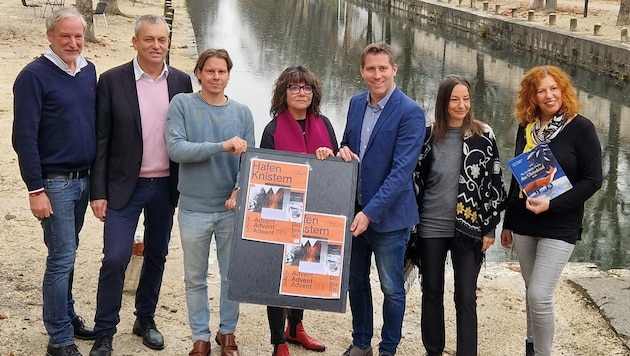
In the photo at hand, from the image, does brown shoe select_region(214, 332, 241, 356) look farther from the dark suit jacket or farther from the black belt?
the black belt

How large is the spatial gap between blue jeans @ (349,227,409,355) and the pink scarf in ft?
1.81

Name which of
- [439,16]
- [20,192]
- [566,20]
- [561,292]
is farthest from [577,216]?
[439,16]

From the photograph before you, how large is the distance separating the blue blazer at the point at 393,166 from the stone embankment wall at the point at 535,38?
1637 cm

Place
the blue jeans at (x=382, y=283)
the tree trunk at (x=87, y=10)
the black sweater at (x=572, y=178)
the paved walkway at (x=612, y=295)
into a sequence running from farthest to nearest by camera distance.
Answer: the tree trunk at (x=87, y=10) < the paved walkway at (x=612, y=295) < the blue jeans at (x=382, y=283) < the black sweater at (x=572, y=178)

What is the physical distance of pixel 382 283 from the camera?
172 inches

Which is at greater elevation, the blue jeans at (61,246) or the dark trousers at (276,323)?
the blue jeans at (61,246)

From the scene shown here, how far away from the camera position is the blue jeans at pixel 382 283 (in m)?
4.30

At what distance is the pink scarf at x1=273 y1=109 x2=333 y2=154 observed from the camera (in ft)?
14.0

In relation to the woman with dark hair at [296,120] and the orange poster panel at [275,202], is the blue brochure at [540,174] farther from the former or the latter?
the orange poster panel at [275,202]

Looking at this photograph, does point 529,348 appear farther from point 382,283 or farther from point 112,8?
point 112,8

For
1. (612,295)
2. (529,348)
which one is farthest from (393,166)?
(612,295)

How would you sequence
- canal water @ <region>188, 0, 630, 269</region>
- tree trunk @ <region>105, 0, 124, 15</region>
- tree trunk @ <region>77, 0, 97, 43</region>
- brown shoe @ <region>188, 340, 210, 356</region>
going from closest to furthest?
brown shoe @ <region>188, 340, 210, 356</region>
canal water @ <region>188, 0, 630, 269</region>
tree trunk @ <region>77, 0, 97, 43</region>
tree trunk @ <region>105, 0, 124, 15</region>

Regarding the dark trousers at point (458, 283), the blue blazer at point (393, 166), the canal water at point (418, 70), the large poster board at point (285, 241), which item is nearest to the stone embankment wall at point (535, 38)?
the canal water at point (418, 70)

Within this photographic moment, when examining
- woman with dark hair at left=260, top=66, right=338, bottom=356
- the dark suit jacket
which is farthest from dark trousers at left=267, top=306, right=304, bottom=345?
the dark suit jacket
